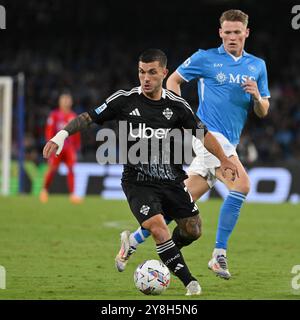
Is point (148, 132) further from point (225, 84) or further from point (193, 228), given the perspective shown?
point (225, 84)

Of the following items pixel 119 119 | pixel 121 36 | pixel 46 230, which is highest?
pixel 121 36

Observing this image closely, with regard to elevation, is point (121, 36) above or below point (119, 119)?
above

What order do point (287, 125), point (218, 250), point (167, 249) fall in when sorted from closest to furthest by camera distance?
1. point (167, 249)
2. point (218, 250)
3. point (287, 125)

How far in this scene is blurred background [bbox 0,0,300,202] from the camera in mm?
27094

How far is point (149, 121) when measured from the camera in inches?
307

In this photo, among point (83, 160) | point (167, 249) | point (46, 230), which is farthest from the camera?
point (83, 160)

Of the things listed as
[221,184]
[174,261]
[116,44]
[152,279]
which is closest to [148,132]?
[174,261]

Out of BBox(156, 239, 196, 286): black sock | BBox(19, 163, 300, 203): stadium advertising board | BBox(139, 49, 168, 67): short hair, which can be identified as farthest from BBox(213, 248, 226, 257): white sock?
BBox(19, 163, 300, 203): stadium advertising board

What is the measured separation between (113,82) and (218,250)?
64.7 ft

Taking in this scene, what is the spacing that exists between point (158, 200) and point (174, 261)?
0.60 meters

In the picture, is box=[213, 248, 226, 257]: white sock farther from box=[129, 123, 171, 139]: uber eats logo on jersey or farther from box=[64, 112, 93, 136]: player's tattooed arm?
box=[64, 112, 93, 136]: player's tattooed arm
